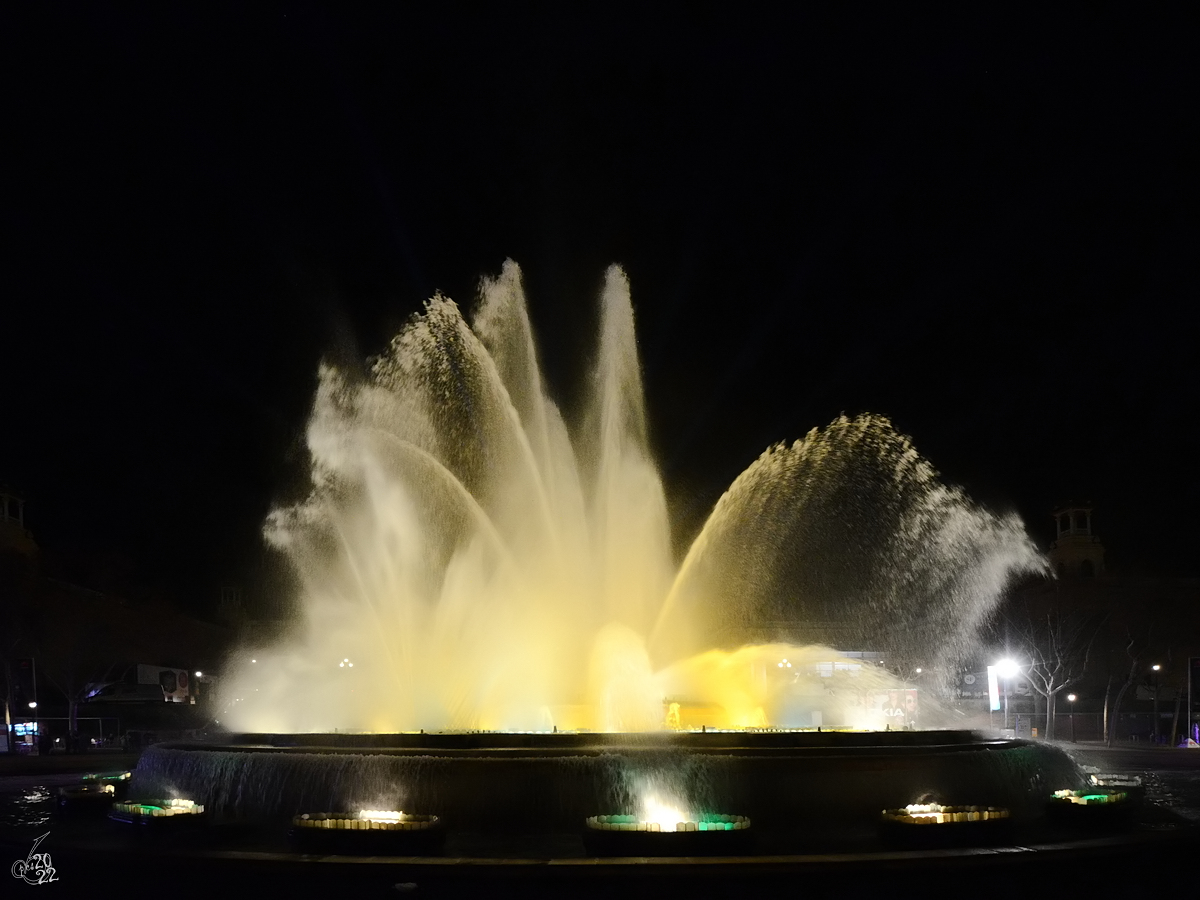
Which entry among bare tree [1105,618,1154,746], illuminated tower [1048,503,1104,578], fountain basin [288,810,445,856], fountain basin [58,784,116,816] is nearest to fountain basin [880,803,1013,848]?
fountain basin [288,810,445,856]

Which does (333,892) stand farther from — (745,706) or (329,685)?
(329,685)

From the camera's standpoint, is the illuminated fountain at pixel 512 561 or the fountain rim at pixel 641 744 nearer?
the fountain rim at pixel 641 744

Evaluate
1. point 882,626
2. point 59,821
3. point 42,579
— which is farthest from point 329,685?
point 882,626

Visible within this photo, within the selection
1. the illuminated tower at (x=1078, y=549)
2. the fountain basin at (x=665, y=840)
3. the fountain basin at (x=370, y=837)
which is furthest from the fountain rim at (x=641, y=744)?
the illuminated tower at (x=1078, y=549)

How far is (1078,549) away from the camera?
3253 inches

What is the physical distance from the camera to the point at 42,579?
64875 millimetres

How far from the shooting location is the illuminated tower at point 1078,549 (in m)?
82.4

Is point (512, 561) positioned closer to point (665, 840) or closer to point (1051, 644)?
point (665, 840)

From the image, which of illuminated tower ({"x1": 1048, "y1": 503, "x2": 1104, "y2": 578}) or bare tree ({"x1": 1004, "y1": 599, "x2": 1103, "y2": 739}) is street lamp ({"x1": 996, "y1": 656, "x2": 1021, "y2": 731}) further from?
illuminated tower ({"x1": 1048, "y1": 503, "x2": 1104, "y2": 578})

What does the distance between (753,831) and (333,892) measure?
5473 mm

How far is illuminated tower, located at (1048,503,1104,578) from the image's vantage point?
270 ft

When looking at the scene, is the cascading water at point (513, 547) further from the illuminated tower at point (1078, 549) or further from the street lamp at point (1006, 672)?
the illuminated tower at point (1078, 549)

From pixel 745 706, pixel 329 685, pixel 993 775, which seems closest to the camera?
pixel 993 775

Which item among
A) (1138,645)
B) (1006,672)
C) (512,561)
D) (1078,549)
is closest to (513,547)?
(512,561)
